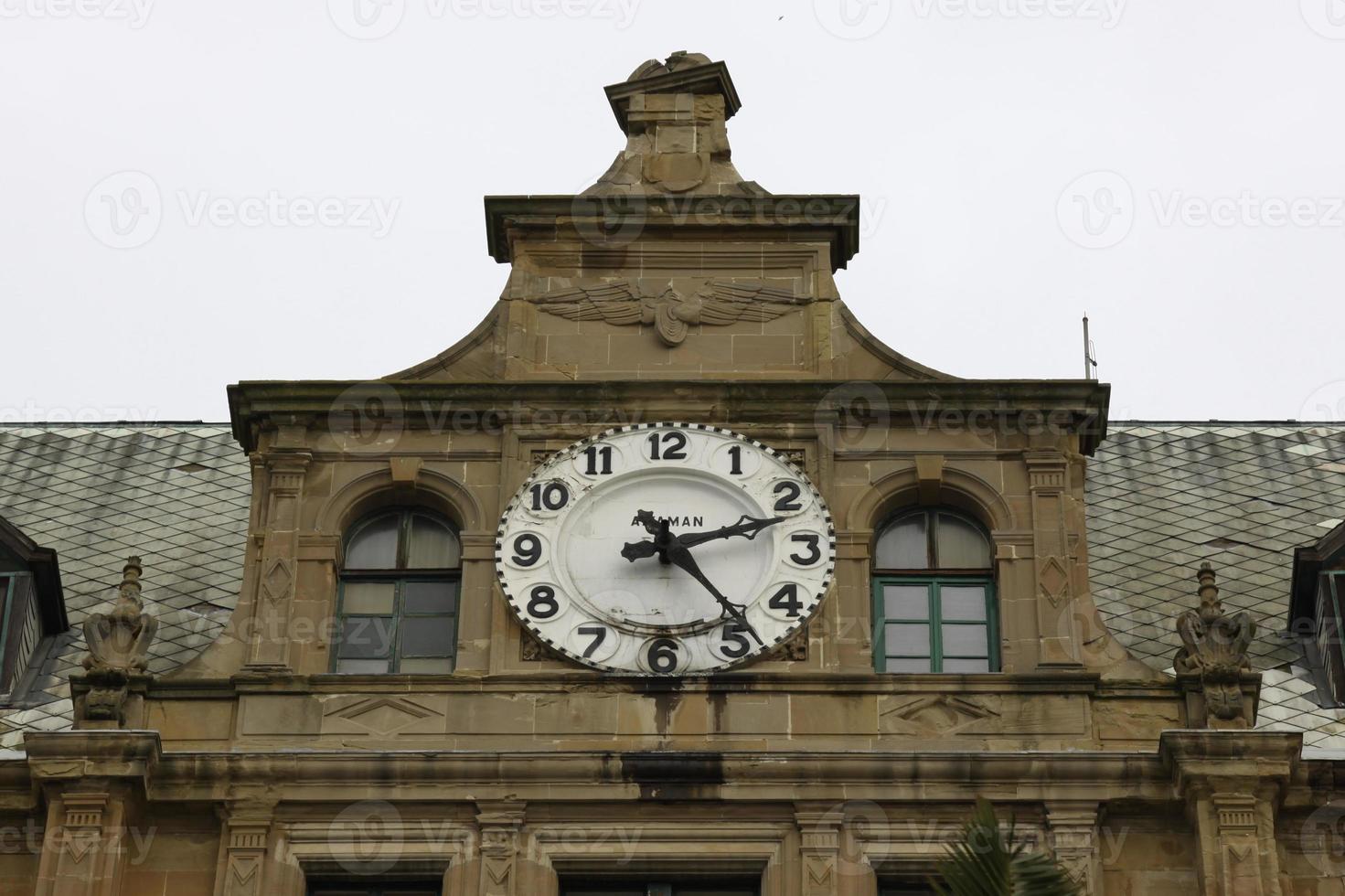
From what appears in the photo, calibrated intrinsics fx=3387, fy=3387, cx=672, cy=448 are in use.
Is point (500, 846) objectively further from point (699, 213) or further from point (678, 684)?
point (699, 213)

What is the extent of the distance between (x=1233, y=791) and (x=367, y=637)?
8595mm

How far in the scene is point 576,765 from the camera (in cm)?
3172

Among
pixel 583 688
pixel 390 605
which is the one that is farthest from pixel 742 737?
pixel 390 605

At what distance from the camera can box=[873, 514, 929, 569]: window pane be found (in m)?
33.9

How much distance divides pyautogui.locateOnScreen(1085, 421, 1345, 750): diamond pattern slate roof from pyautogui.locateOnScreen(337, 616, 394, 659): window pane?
790 cm

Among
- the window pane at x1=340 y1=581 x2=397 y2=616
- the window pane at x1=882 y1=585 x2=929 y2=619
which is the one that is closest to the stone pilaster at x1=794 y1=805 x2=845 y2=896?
the window pane at x1=882 y1=585 x2=929 y2=619

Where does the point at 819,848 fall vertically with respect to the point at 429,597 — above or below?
below

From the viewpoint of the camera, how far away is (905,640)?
3338 centimetres

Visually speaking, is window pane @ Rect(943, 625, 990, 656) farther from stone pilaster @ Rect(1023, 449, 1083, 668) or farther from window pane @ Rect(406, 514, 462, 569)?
window pane @ Rect(406, 514, 462, 569)

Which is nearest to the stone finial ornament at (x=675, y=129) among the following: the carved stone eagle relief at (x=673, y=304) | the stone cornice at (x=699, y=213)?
the stone cornice at (x=699, y=213)

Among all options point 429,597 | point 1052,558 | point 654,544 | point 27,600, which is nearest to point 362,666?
point 429,597

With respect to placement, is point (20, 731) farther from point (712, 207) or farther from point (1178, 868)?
point (1178, 868)

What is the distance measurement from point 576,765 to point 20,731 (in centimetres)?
602

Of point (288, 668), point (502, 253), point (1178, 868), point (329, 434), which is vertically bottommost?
point (1178, 868)
